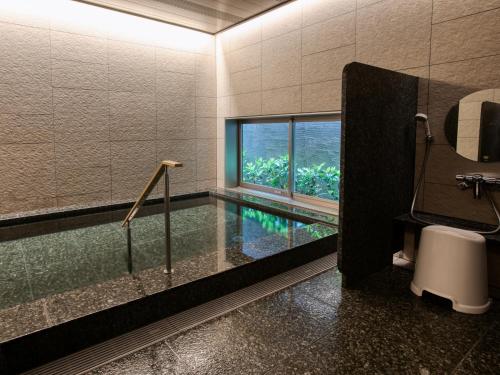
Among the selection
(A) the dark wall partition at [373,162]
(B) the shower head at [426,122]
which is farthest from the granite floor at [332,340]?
(B) the shower head at [426,122]

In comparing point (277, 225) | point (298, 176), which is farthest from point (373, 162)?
point (298, 176)

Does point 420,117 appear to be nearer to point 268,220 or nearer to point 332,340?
point 332,340

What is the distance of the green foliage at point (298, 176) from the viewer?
4012 millimetres

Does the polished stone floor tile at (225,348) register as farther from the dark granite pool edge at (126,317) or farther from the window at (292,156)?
the window at (292,156)

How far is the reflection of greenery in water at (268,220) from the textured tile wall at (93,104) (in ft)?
4.17

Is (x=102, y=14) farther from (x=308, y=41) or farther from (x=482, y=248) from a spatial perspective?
(x=482, y=248)

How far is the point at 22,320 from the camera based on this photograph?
64.1 inches

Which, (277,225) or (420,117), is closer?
(420,117)

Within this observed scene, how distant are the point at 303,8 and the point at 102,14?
2.28 m

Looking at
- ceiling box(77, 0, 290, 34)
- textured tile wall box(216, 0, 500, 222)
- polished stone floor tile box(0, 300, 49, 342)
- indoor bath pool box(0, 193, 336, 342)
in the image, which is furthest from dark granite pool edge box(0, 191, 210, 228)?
ceiling box(77, 0, 290, 34)

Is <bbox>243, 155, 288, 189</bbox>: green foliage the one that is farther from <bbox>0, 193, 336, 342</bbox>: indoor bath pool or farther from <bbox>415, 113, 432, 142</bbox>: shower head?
<bbox>415, 113, 432, 142</bbox>: shower head

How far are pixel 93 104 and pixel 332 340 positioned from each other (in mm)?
3623

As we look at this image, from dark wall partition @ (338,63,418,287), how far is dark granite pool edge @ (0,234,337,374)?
1.66 ft

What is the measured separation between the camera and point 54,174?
12.8ft
